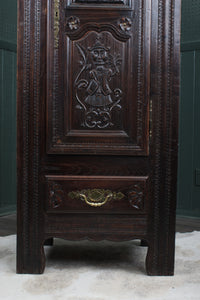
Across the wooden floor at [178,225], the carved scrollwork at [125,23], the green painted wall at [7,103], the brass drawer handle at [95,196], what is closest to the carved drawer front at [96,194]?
the brass drawer handle at [95,196]

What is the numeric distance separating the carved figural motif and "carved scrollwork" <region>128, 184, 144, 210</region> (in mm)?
331

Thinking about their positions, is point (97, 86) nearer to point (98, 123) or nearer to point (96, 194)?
point (98, 123)

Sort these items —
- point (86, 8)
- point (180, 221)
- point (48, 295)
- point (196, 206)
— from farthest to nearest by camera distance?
point (196, 206) → point (180, 221) → point (86, 8) → point (48, 295)

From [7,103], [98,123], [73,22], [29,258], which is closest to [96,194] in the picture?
[98,123]

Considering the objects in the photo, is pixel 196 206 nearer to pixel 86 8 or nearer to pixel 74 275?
pixel 74 275

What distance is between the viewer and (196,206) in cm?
337

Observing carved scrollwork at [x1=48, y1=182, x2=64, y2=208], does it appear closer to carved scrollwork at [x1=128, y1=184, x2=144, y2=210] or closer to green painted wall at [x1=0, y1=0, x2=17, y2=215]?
carved scrollwork at [x1=128, y1=184, x2=144, y2=210]

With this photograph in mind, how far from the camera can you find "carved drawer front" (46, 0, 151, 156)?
1.77 m

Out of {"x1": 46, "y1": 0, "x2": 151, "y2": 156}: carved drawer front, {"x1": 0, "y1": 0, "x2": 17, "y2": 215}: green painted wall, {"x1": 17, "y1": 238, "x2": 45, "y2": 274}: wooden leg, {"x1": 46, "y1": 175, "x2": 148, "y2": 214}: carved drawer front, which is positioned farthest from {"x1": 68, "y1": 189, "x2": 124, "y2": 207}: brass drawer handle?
{"x1": 0, "y1": 0, "x2": 17, "y2": 215}: green painted wall

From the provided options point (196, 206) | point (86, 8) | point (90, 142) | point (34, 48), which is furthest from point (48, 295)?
point (196, 206)

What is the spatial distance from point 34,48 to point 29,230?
0.86 metres

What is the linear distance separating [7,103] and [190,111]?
5.29 ft

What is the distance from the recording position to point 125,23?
5.80ft

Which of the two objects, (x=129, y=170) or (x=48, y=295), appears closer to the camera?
(x=48, y=295)
